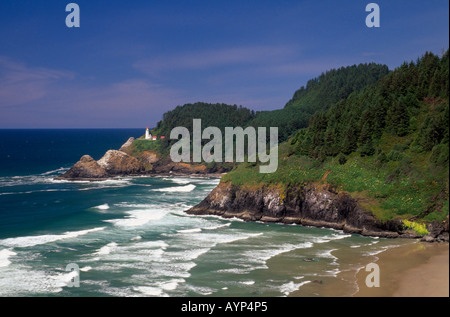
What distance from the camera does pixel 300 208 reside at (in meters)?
60.4

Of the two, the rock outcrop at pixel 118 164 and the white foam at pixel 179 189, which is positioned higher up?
the rock outcrop at pixel 118 164

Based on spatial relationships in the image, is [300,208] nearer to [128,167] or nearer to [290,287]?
[290,287]

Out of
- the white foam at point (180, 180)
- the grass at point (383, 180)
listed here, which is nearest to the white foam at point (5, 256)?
the grass at point (383, 180)

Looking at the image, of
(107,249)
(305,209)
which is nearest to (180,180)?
(305,209)

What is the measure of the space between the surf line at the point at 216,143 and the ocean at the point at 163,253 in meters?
57.7

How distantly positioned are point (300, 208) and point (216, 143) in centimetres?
9595

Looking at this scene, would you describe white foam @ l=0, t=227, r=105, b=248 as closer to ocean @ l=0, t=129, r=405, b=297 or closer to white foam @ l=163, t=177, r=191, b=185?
ocean @ l=0, t=129, r=405, b=297

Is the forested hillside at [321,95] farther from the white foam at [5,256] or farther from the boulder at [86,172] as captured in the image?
the white foam at [5,256]

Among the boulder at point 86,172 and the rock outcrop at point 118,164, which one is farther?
the rock outcrop at point 118,164

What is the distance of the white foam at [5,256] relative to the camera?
A: 4344cm

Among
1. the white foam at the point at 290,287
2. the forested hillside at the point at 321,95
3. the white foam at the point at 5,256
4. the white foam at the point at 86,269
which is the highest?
the forested hillside at the point at 321,95

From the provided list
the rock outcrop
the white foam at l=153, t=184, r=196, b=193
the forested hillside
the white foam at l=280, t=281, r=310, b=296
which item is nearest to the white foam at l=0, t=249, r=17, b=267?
the white foam at l=280, t=281, r=310, b=296

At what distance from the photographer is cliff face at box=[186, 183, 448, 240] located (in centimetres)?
5200
